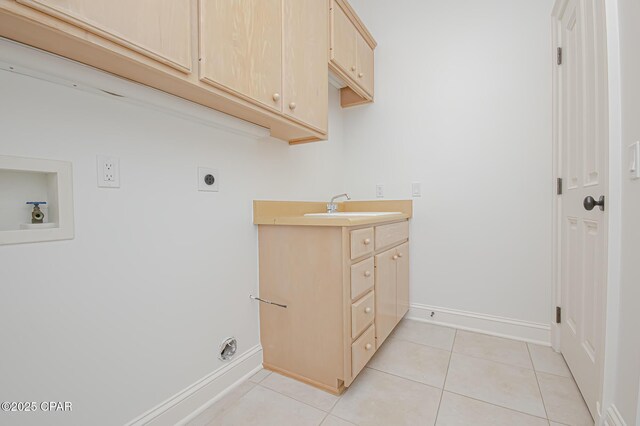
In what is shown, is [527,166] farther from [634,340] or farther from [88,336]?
[88,336]

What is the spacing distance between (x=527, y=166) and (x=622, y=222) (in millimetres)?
1011

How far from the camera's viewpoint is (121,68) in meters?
0.88

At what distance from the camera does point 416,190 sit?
2191mm

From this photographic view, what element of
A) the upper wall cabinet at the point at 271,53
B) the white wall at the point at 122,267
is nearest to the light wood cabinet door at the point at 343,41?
the upper wall cabinet at the point at 271,53

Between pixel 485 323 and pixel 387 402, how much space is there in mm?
1123

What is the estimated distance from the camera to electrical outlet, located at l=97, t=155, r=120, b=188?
0.95 meters

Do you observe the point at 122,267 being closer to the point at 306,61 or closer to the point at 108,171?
the point at 108,171

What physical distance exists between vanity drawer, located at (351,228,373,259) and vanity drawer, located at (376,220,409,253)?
0.12 meters

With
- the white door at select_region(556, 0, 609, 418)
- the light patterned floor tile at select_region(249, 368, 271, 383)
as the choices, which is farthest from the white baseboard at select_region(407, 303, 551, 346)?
the light patterned floor tile at select_region(249, 368, 271, 383)

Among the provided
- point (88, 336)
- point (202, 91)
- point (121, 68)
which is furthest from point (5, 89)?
point (88, 336)

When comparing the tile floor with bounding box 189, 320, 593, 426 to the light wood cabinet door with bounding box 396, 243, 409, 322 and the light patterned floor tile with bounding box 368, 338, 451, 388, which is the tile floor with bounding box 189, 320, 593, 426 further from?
the light wood cabinet door with bounding box 396, 243, 409, 322

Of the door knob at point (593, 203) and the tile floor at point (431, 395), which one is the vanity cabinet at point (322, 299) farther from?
the door knob at point (593, 203)

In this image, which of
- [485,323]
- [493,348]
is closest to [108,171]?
[493,348]

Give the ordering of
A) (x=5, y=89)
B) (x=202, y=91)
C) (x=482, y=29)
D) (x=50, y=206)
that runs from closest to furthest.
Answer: (x=5, y=89), (x=50, y=206), (x=202, y=91), (x=482, y=29)
